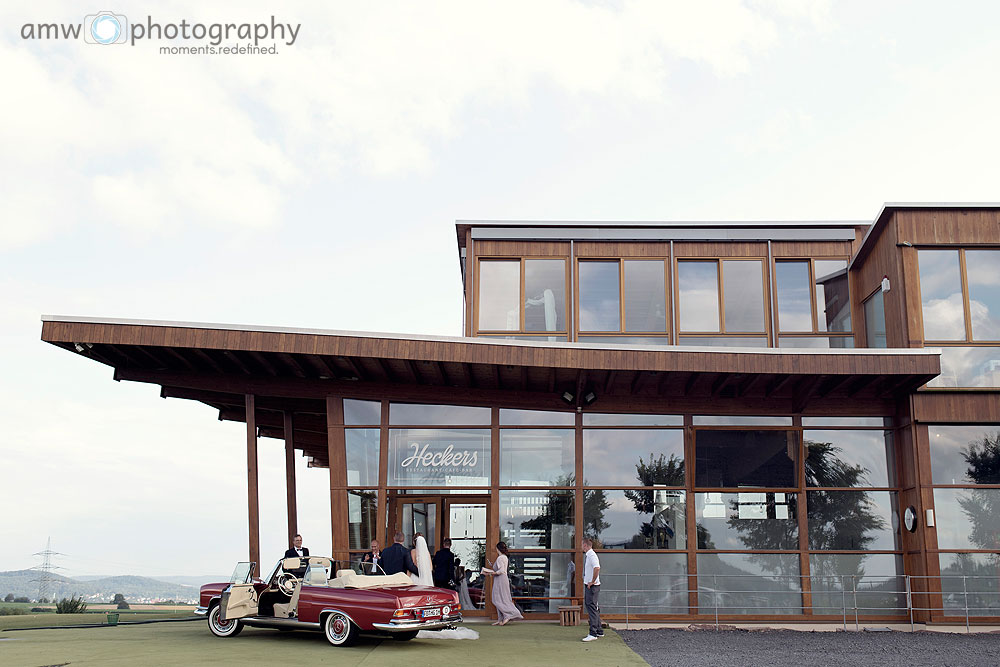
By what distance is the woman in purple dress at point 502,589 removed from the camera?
15.2 metres

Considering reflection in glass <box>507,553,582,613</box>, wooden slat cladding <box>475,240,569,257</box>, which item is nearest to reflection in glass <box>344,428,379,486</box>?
reflection in glass <box>507,553,582,613</box>

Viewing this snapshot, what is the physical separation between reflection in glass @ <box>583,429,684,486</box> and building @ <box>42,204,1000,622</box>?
0.12 ft

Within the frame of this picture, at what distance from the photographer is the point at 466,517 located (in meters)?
16.2

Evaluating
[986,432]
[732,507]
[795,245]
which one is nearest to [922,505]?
[986,432]

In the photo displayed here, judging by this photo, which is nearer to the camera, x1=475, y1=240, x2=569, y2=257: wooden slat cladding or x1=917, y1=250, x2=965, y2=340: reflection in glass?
x1=917, y1=250, x2=965, y2=340: reflection in glass

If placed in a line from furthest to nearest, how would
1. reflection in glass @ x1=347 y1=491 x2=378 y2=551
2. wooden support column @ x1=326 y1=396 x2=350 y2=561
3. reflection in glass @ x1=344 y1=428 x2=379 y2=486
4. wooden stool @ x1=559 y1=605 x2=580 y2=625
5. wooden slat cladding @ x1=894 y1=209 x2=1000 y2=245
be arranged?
wooden slat cladding @ x1=894 y1=209 x2=1000 y2=245
reflection in glass @ x1=344 y1=428 x2=379 y2=486
reflection in glass @ x1=347 y1=491 x2=378 y2=551
wooden support column @ x1=326 y1=396 x2=350 y2=561
wooden stool @ x1=559 y1=605 x2=580 y2=625

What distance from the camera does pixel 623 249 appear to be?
63.0ft

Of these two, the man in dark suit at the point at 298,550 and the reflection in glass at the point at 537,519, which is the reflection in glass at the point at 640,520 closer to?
the reflection in glass at the point at 537,519

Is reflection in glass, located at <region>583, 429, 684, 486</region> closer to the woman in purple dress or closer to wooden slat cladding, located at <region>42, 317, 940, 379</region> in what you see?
wooden slat cladding, located at <region>42, 317, 940, 379</region>

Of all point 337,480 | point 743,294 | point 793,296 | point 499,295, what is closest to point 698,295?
point 743,294

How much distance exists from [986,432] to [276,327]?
40.6 ft

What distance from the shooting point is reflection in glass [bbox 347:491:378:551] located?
15805 millimetres

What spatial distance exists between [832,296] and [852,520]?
4968mm

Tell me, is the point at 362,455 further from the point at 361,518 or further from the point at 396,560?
the point at 396,560
